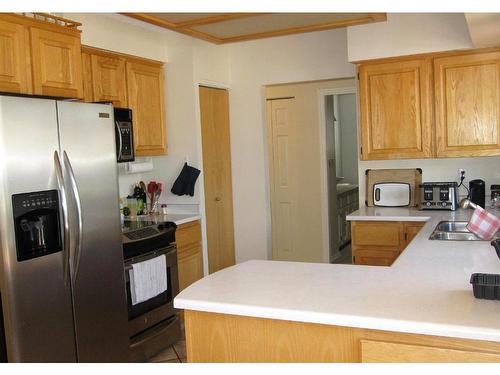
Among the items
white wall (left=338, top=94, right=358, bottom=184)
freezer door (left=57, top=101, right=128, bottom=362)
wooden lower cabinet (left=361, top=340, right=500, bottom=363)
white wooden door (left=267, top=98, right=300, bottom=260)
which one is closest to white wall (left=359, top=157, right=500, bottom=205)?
white wooden door (left=267, top=98, right=300, bottom=260)

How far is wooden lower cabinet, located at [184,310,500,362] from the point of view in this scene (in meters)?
1.44

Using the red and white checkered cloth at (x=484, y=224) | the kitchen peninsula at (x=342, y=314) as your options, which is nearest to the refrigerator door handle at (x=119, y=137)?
the kitchen peninsula at (x=342, y=314)

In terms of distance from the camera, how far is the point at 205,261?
15.3 feet

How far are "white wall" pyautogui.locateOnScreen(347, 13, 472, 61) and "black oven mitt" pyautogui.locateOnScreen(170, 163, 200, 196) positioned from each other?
1.64 metres

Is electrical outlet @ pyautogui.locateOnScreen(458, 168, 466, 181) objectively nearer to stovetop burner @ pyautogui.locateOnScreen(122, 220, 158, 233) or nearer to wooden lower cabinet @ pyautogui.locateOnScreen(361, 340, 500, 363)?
stovetop burner @ pyautogui.locateOnScreen(122, 220, 158, 233)

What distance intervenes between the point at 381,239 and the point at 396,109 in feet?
3.42

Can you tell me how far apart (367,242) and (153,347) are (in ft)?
5.70

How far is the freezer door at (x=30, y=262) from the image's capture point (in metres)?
2.40

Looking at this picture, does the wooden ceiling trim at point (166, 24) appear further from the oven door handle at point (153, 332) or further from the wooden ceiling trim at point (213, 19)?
the oven door handle at point (153, 332)

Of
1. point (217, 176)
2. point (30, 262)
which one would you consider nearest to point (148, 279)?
point (30, 262)

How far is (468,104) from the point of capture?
3871 mm
